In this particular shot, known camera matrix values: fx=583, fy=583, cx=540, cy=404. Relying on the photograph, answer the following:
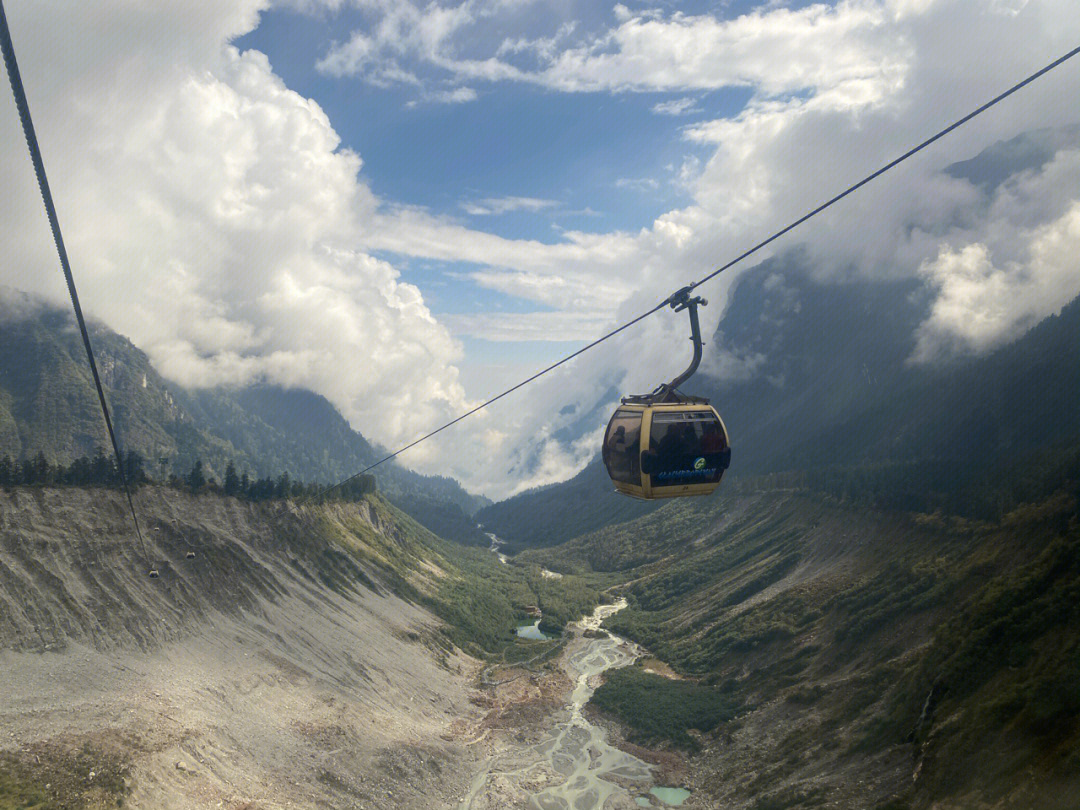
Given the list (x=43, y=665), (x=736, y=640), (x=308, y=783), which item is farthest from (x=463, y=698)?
(x=43, y=665)

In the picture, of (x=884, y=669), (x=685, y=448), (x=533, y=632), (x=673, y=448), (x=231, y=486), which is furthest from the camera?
(x=533, y=632)

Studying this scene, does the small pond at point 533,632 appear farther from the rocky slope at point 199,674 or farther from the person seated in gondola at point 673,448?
the person seated in gondola at point 673,448

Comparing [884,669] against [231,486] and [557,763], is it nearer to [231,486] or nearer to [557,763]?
[557,763]

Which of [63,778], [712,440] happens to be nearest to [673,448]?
[712,440]

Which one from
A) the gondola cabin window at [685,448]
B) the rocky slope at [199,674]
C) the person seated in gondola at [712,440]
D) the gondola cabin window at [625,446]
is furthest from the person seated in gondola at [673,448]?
the rocky slope at [199,674]

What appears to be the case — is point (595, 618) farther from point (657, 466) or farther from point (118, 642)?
point (657, 466)
